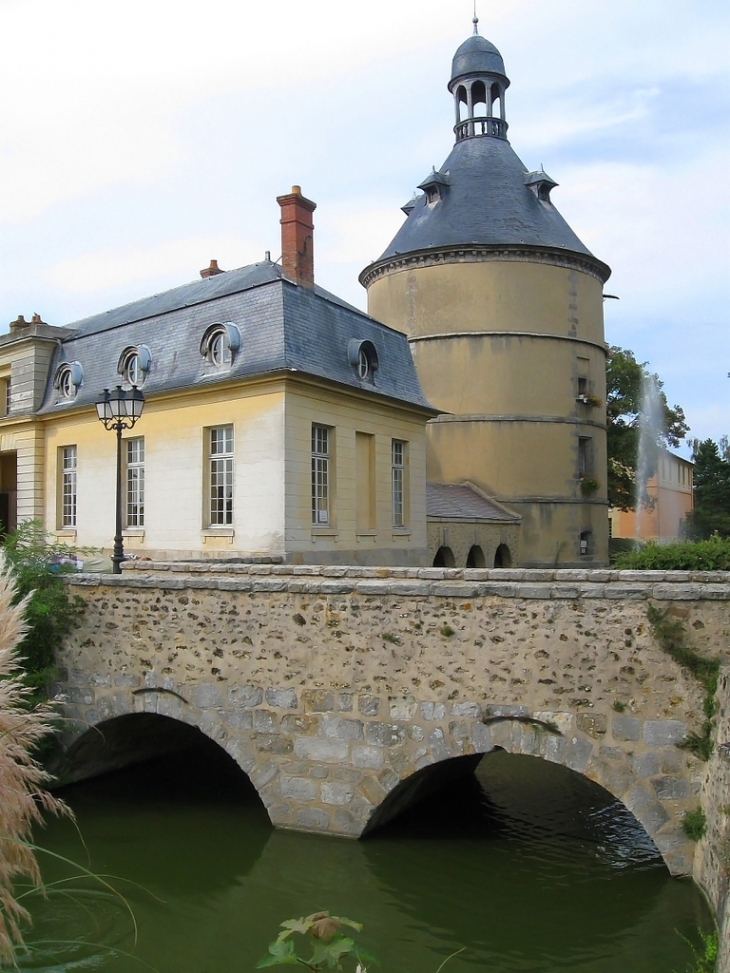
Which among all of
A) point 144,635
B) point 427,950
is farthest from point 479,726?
point 144,635

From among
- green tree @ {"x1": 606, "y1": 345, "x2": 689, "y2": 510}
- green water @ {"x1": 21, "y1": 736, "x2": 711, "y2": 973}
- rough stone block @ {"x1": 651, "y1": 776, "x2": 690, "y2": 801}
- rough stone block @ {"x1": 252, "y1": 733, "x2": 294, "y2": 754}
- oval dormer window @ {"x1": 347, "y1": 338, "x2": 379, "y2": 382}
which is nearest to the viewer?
green water @ {"x1": 21, "y1": 736, "x2": 711, "y2": 973}

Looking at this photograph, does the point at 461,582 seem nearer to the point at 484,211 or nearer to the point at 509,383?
the point at 509,383

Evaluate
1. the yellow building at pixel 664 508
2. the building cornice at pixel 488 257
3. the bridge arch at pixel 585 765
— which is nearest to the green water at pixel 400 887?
the bridge arch at pixel 585 765

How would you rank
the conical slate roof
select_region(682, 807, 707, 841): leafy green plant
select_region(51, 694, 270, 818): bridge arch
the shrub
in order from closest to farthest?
select_region(682, 807, 707, 841): leafy green plant, select_region(51, 694, 270, 818): bridge arch, the shrub, the conical slate roof

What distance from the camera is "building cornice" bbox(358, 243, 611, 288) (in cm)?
2566

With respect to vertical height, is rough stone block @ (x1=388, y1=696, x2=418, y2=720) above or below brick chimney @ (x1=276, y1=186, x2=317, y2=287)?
below

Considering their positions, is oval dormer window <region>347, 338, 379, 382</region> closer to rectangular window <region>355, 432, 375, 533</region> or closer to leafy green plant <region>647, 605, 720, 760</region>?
rectangular window <region>355, 432, 375, 533</region>

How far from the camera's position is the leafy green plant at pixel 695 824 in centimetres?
693

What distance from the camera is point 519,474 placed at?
84.4 feet

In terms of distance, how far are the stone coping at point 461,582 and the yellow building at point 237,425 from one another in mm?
5013

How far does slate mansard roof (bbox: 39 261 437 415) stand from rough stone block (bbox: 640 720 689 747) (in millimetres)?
8624

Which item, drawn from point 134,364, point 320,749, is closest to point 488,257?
point 134,364

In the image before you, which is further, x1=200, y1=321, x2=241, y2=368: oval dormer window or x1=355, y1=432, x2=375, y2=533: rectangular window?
x1=355, y1=432, x2=375, y2=533: rectangular window

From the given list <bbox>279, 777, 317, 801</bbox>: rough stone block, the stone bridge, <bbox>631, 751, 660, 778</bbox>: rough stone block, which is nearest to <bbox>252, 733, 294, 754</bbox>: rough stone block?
the stone bridge
